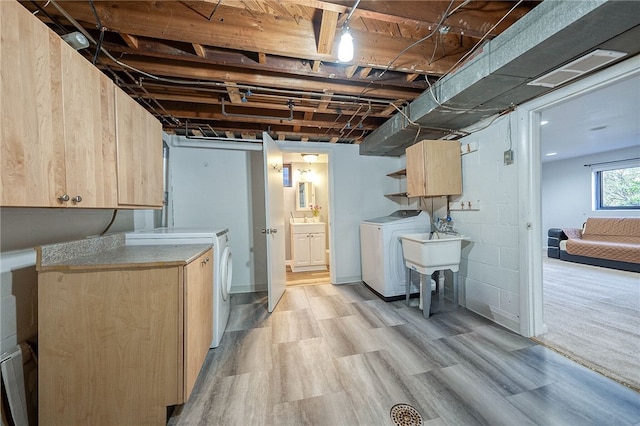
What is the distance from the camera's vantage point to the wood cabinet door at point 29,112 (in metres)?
0.87

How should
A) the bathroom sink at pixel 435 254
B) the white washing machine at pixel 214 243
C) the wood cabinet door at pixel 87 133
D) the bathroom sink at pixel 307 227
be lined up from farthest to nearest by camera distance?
the bathroom sink at pixel 307 227
the bathroom sink at pixel 435 254
the white washing machine at pixel 214 243
the wood cabinet door at pixel 87 133

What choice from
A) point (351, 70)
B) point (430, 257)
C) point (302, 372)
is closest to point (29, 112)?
point (351, 70)

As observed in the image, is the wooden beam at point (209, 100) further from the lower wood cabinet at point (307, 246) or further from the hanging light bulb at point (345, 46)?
the lower wood cabinet at point (307, 246)

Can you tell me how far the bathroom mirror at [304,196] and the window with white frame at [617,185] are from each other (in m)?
6.18

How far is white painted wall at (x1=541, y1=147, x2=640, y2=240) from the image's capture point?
194 inches

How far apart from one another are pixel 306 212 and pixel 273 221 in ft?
7.21

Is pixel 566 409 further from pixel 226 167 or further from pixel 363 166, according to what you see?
pixel 226 167

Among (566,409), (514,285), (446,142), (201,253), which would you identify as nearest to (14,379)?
(201,253)

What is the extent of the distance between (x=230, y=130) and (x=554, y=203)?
7499 millimetres

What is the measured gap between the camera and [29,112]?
956 millimetres

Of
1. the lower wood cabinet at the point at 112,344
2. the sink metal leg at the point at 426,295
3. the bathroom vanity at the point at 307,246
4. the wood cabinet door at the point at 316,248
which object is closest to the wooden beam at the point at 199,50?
the lower wood cabinet at the point at 112,344

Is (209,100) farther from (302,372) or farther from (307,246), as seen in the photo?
(307,246)

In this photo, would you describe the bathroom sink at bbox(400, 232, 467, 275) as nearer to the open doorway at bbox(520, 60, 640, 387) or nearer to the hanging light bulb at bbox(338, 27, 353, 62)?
the open doorway at bbox(520, 60, 640, 387)

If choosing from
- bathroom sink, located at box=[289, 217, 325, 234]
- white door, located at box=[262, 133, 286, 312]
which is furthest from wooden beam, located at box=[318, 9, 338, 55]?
bathroom sink, located at box=[289, 217, 325, 234]
